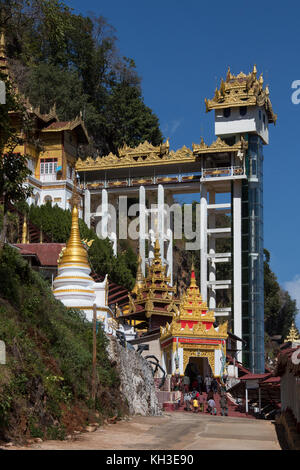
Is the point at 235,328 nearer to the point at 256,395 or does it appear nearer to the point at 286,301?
the point at 256,395

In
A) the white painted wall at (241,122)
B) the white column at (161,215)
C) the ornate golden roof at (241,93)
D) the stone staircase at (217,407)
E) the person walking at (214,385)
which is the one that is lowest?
the stone staircase at (217,407)

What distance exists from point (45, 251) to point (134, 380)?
19572mm

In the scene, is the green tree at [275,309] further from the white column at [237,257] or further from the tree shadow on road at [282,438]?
the tree shadow on road at [282,438]

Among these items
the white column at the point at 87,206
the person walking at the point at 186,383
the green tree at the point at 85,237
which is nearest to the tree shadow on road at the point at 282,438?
the person walking at the point at 186,383

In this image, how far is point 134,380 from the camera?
32.6 meters

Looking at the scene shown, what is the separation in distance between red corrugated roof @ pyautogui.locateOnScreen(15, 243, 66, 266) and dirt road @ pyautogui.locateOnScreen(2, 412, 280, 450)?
2107 centimetres

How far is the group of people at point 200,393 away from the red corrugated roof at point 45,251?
10.4 metres

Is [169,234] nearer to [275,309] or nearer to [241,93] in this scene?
[241,93]

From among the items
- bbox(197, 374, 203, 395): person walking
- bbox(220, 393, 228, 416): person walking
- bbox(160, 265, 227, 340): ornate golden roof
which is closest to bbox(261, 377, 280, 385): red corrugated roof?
bbox(220, 393, 228, 416): person walking

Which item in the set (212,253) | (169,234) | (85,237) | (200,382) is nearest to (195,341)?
(200,382)

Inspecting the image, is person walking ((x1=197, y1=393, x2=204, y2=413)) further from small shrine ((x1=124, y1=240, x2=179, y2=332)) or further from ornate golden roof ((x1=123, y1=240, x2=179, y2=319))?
ornate golden roof ((x1=123, y1=240, x2=179, y2=319))

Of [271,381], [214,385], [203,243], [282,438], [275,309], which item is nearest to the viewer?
[282,438]

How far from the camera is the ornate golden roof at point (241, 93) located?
229 feet

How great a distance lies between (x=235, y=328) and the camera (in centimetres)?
6475
